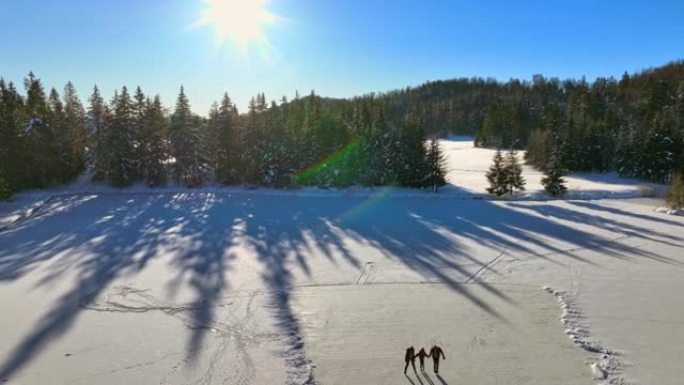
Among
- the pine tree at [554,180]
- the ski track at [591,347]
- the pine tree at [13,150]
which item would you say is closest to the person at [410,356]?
the ski track at [591,347]

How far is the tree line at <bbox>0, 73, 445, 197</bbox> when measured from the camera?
43594 millimetres

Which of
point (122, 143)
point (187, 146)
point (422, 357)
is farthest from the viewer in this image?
point (187, 146)

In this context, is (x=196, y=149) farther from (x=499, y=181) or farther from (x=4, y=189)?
(x=499, y=181)

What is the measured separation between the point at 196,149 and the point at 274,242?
2297 centimetres

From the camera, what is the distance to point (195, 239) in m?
27.1

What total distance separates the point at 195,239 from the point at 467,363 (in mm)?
19225

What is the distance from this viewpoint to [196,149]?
45.2m

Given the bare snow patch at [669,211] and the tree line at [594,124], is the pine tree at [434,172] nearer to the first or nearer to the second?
the tree line at [594,124]

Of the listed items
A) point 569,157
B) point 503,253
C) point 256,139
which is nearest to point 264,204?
point 256,139

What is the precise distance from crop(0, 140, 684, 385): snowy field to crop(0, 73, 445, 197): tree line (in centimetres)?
1066

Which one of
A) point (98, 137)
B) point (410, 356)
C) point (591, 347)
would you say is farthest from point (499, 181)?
point (98, 137)

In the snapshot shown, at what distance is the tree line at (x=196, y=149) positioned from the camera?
4359 centimetres

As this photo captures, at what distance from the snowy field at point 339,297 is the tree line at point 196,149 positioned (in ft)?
35.0

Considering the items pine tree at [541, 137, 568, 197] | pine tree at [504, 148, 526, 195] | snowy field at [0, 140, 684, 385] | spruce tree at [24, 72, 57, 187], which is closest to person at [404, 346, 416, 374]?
snowy field at [0, 140, 684, 385]
